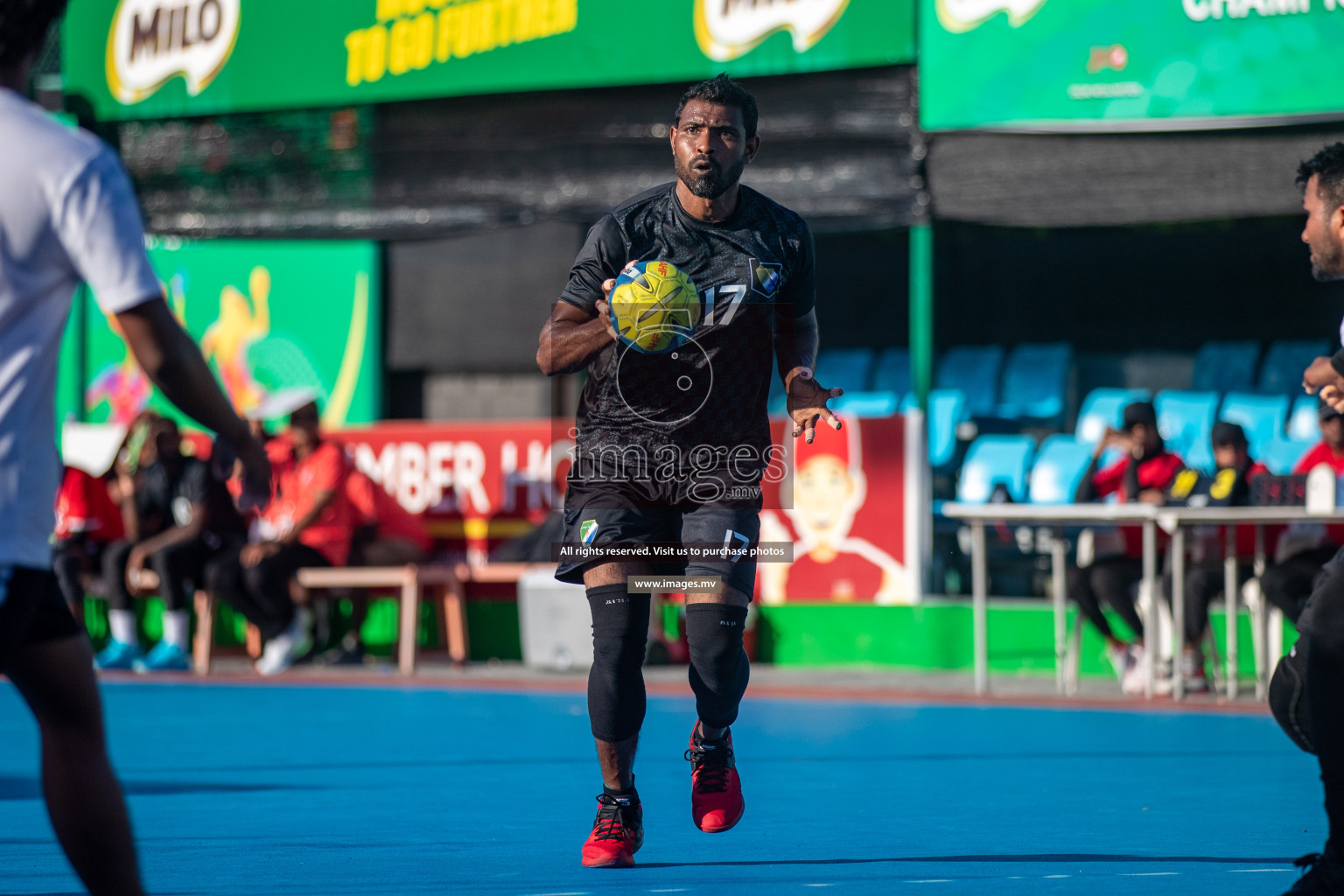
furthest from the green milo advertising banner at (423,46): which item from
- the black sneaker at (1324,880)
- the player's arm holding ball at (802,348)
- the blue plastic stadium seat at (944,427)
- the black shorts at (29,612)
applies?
the black shorts at (29,612)

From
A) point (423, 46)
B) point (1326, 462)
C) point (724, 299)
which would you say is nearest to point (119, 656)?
point (423, 46)

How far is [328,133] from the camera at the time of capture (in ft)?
49.0

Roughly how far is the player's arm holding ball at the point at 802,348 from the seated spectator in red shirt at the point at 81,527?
949cm

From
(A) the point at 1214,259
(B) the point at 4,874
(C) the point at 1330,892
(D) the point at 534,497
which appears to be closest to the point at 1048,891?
(C) the point at 1330,892

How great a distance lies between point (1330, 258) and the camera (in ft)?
13.6

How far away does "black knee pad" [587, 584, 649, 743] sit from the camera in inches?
195

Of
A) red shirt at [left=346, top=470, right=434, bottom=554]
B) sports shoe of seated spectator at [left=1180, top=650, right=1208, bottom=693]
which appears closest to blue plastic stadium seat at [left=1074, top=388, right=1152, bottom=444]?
sports shoe of seated spectator at [left=1180, top=650, right=1208, bottom=693]

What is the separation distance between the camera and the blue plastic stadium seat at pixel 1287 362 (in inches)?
556

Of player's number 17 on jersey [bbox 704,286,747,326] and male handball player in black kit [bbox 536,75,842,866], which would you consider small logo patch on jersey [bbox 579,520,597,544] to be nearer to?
male handball player in black kit [bbox 536,75,842,866]

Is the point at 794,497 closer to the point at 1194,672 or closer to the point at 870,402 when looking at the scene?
the point at 870,402

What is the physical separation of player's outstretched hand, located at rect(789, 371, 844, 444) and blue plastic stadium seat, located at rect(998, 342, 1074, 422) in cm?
1005

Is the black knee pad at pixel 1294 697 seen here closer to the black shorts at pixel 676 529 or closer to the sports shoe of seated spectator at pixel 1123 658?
the black shorts at pixel 676 529

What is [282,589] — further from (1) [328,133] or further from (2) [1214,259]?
(2) [1214,259]

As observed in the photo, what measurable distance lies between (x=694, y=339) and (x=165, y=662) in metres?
9.22
